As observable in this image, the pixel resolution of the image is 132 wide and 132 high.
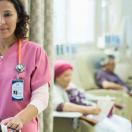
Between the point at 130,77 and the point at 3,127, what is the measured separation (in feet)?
12.5

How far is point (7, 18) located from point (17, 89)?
1.07ft

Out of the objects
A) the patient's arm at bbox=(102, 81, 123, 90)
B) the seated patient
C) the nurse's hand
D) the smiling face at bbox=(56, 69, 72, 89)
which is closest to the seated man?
the patient's arm at bbox=(102, 81, 123, 90)

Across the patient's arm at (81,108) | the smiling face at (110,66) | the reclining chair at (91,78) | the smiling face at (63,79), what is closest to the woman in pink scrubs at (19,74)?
the patient's arm at (81,108)

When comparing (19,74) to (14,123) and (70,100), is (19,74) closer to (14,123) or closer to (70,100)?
(14,123)

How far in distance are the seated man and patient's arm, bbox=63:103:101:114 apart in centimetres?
153

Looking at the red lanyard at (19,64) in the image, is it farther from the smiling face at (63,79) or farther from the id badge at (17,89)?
the smiling face at (63,79)

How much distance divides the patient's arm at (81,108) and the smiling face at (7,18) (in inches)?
52.4

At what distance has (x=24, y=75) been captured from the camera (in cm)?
156

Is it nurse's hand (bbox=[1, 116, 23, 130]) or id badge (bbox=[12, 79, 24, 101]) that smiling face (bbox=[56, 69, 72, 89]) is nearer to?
id badge (bbox=[12, 79, 24, 101])

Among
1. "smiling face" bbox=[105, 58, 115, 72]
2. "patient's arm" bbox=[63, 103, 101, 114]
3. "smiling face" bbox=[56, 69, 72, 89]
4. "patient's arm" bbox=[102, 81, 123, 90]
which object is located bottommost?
"patient's arm" bbox=[102, 81, 123, 90]

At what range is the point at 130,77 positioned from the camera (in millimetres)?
4988

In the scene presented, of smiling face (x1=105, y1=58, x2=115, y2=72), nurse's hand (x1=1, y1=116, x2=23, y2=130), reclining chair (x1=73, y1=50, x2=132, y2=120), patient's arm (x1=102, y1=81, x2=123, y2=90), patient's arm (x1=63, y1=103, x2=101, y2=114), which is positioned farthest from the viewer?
smiling face (x1=105, y1=58, x2=115, y2=72)

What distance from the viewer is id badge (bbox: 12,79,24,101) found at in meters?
1.54

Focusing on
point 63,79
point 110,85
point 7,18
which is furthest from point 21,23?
point 110,85
